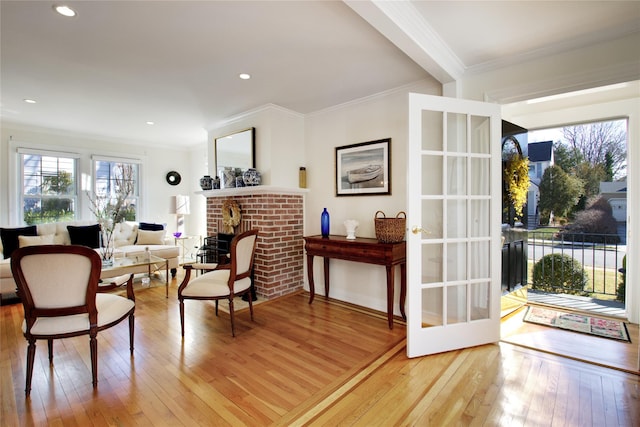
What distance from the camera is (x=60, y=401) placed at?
181 centimetres

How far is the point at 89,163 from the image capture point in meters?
5.29

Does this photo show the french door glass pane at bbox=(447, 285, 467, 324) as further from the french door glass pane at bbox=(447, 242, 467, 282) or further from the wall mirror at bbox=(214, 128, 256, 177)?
the wall mirror at bbox=(214, 128, 256, 177)

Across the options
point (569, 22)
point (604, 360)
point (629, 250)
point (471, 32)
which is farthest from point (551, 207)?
point (471, 32)

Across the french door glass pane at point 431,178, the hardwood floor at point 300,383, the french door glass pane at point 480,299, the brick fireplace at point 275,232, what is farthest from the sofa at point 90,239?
the french door glass pane at point 480,299

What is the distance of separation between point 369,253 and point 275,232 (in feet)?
4.57

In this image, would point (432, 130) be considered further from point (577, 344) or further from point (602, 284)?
point (602, 284)

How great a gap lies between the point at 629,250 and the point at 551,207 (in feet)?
4.01

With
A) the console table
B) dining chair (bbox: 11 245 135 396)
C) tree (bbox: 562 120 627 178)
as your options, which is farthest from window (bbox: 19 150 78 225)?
tree (bbox: 562 120 627 178)

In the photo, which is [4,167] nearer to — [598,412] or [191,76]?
[191,76]

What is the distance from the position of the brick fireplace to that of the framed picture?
668mm

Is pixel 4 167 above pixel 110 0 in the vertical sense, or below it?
below

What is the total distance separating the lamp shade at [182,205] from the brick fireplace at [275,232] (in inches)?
78.2

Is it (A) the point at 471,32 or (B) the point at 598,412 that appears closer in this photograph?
(B) the point at 598,412

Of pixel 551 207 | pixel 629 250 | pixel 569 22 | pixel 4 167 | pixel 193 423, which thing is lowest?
pixel 193 423
